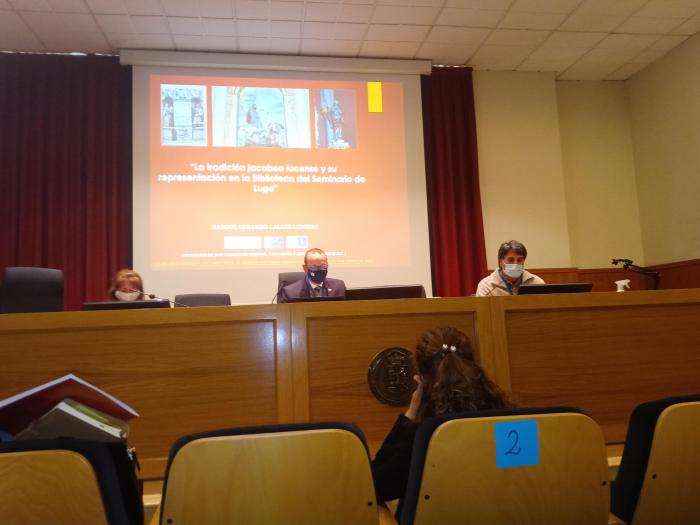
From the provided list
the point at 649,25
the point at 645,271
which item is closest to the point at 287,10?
the point at 649,25

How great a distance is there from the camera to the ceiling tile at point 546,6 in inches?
174

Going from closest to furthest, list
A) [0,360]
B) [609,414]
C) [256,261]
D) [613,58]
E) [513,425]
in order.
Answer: [513,425], [0,360], [609,414], [256,261], [613,58]

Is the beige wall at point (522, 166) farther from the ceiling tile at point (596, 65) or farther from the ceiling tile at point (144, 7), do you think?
the ceiling tile at point (144, 7)

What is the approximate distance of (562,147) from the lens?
19.0ft

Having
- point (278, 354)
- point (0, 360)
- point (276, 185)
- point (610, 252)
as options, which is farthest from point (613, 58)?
point (0, 360)

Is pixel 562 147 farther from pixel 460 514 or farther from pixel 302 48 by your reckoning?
pixel 460 514

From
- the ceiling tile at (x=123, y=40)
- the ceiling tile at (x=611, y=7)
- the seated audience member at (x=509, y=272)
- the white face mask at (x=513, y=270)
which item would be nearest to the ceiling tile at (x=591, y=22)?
the ceiling tile at (x=611, y=7)

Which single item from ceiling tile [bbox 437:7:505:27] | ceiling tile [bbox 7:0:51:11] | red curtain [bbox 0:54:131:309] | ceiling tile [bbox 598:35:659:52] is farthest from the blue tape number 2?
ceiling tile [bbox 598:35:659:52]

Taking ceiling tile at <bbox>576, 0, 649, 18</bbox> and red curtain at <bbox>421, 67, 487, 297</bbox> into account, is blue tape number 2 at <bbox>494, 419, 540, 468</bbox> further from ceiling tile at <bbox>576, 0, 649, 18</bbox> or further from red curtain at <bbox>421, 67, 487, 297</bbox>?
ceiling tile at <bbox>576, 0, 649, 18</bbox>

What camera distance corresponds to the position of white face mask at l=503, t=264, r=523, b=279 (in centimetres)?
327

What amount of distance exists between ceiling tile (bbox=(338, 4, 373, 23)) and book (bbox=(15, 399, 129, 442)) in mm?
3941

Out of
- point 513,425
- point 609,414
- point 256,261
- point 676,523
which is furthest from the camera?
point 256,261

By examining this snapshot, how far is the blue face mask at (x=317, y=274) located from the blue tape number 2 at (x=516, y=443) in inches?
99.2

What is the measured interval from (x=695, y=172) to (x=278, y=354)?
4.79 meters
